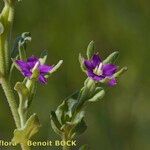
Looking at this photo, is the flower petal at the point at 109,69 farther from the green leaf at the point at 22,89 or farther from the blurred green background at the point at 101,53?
the blurred green background at the point at 101,53

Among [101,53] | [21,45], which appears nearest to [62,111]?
[21,45]

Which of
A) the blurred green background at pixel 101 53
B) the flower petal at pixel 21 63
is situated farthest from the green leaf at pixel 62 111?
the blurred green background at pixel 101 53

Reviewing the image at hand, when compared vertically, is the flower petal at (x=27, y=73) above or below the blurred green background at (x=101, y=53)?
below

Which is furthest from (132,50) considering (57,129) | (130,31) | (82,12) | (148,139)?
(57,129)

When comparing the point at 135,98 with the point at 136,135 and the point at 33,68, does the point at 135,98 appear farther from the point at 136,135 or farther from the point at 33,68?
the point at 33,68

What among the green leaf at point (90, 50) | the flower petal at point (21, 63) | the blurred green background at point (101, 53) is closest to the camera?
the flower petal at point (21, 63)

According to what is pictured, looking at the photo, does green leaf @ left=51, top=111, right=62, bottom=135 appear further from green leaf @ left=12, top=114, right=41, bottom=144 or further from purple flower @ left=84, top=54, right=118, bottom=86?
purple flower @ left=84, top=54, right=118, bottom=86
